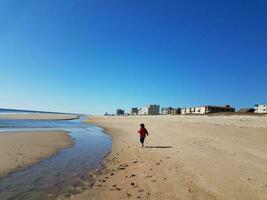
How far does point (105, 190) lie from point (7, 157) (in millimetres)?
7552

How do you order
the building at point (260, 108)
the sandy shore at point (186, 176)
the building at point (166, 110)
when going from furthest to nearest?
the building at point (166, 110) → the building at point (260, 108) → the sandy shore at point (186, 176)

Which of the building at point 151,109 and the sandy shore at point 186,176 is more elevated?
the building at point 151,109

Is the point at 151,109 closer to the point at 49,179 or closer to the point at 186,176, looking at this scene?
the point at 49,179

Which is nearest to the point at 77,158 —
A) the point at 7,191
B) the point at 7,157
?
the point at 7,157

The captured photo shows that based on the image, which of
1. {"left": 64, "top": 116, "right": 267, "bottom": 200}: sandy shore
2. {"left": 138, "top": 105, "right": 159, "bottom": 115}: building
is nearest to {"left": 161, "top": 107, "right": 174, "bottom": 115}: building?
{"left": 138, "top": 105, "right": 159, "bottom": 115}: building

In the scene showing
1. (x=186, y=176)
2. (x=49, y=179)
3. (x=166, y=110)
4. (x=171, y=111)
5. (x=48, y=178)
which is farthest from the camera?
(x=166, y=110)

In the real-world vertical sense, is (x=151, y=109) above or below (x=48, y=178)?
above

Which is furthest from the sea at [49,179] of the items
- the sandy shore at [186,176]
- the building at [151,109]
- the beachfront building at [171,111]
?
the building at [151,109]

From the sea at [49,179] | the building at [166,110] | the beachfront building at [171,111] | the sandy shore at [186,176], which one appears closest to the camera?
the sandy shore at [186,176]

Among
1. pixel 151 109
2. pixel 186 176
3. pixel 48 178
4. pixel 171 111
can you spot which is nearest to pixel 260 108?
pixel 171 111

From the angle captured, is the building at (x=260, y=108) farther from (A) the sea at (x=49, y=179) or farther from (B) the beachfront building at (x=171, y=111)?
(A) the sea at (x=49, y=179)

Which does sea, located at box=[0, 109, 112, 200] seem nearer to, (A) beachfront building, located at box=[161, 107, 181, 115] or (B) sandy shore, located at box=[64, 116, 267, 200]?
(B) sandy shore, located at box=[64, 116, 267, 200]

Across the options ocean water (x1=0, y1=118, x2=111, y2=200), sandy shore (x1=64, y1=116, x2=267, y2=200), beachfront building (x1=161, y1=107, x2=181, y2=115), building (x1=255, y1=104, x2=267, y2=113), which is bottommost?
ocean water (x1=0, y1=118, x2=111, y2=200)

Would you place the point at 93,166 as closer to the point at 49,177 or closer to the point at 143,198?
the point at 49,177
